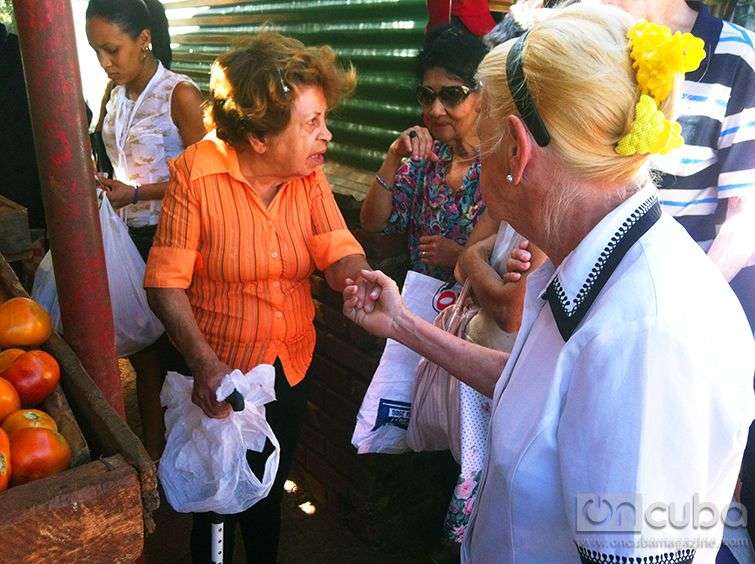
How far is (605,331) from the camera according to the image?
1077 mm

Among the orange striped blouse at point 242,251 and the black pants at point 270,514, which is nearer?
the orange striped blouse at point 242,251

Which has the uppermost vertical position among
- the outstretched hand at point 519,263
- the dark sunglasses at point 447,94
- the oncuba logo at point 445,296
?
the dark sunglasses at point 447,94

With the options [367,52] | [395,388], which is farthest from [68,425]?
[367,52]

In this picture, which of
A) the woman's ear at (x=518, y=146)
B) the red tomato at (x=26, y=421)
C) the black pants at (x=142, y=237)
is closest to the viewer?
the woman's ear at (x=518, y=146)

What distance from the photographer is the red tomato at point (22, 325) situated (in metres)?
1.62

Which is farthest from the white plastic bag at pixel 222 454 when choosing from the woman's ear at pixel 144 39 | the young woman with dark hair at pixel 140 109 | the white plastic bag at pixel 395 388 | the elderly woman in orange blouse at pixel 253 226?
the woman's ear at pixel 144 39

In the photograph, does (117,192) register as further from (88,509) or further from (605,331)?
(605,331)

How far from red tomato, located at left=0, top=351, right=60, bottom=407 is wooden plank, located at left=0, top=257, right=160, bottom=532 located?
5cm

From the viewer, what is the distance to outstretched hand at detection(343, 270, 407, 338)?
189 centimetres

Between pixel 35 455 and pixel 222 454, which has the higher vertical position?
pixel 35 455

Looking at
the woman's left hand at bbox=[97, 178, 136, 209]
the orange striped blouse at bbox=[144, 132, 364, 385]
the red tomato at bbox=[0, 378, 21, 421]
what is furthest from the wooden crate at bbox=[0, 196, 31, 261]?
the red tomato at bbox=[0, 378, 21, 421]

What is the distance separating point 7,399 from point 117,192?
163 centimetres

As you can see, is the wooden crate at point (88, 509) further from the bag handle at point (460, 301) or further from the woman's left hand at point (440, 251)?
the woman's left hand at point (440, 251)

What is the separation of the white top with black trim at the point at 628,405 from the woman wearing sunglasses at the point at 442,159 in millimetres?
1189
